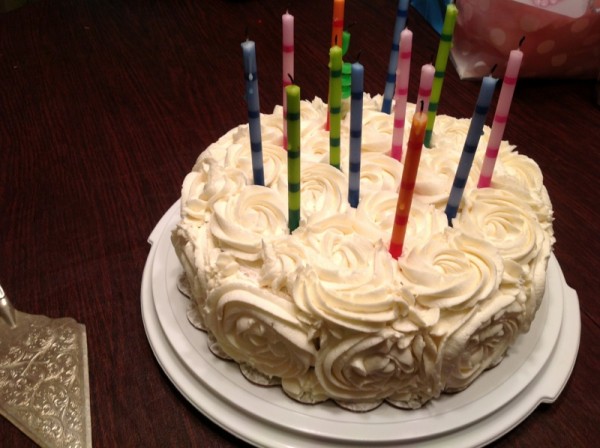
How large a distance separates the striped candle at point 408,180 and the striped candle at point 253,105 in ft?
0.90

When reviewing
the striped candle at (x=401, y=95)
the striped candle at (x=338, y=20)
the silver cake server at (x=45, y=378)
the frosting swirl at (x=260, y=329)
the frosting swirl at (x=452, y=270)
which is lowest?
the silver cake server at (x=45, y=378)

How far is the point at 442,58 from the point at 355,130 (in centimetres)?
30

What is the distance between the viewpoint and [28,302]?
130 centimetres

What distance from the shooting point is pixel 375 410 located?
3.21 ft

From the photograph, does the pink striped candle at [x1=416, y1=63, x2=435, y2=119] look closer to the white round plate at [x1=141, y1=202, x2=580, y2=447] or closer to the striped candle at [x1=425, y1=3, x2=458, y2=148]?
the striped candle at [x1=425, y1=3, x2=458, y2=148]

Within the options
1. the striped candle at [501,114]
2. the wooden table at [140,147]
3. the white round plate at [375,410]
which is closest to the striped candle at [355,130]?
the striped candle at [501,114]

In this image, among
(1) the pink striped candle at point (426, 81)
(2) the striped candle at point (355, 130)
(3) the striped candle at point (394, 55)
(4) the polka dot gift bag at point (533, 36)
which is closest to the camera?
(2) the striped candle at point (355, 130)

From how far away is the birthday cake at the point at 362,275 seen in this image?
2.90 feet

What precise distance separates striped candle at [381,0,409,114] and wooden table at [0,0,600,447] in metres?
0.60

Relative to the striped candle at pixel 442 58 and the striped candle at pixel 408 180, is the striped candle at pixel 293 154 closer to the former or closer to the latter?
the striped candle at pixel 408 180

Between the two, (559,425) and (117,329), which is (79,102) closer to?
(117,329)

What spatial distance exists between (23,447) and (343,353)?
25.8 inches

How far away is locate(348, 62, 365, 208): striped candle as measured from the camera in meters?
0.90

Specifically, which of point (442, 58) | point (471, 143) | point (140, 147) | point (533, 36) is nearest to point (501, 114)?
point (471, 143)
